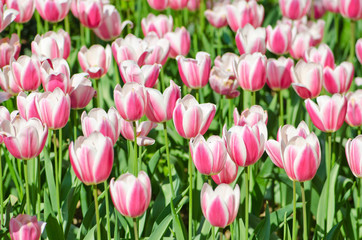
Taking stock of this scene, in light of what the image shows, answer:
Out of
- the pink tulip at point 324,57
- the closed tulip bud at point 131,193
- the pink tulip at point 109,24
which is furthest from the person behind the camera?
the pink tulip at point 109,24

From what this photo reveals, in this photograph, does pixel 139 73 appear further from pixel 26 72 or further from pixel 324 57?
pixel 324 57

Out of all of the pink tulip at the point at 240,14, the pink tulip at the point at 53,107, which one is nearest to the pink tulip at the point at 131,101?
the pink tulip at the point at 53,107

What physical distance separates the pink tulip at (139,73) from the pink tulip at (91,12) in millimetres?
757

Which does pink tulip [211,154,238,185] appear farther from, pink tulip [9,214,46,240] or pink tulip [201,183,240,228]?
pink tulip [9,214,46,240]

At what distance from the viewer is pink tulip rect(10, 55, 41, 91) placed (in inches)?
83.7

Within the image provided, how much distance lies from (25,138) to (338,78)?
132cm

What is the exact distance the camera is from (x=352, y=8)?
3275mm

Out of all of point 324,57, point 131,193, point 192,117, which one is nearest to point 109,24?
point 324,57

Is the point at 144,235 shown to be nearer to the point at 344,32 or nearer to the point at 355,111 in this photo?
the point at 355,111

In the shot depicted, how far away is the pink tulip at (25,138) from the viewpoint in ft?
5.74

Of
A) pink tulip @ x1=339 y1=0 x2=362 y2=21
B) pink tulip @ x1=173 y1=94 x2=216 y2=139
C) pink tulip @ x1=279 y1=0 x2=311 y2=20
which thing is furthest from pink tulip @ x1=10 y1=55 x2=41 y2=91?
pink tulip @ x1=339 y1=0 x2=362 y2=21

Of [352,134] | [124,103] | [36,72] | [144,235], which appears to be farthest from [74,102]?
[352,134]

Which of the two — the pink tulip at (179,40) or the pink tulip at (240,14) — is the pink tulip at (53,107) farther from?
the pink tulip at (240,14)

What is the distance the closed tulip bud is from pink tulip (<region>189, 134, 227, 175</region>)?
0.19 meters
